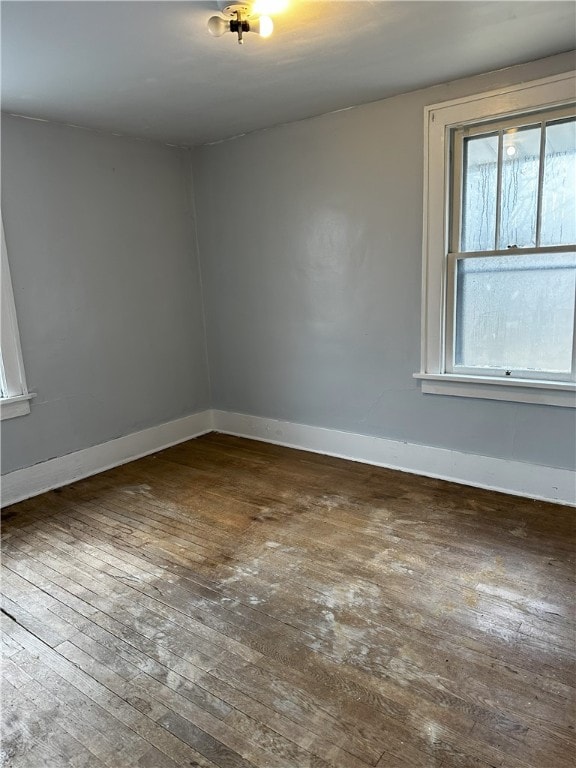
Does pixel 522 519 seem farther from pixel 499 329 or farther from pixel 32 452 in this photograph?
pixel 32 452

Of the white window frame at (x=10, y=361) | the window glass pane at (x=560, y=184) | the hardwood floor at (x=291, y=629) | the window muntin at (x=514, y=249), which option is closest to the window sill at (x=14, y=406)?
the white window frame at (x=10, y=361)

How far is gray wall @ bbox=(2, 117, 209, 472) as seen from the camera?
11.0ft

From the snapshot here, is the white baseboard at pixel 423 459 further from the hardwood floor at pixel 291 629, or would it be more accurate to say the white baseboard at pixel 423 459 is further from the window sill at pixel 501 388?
the window sill at pixel 501 388

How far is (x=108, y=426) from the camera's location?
3.95 meters

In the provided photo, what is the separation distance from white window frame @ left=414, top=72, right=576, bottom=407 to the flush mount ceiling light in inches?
55.5

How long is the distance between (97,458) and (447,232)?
3.02 m

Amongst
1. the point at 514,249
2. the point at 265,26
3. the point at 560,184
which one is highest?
the point at 265,26

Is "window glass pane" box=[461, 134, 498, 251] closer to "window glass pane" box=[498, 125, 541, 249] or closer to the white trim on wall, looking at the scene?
"window glass pane" box=[498, 125, 541, 249]

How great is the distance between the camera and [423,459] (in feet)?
11.7

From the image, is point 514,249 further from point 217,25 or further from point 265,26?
point 217,25

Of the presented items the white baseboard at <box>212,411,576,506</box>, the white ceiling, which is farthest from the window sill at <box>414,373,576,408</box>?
the white ceiling

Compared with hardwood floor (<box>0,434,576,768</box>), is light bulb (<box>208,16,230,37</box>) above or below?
above

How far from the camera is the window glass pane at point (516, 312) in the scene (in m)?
2.92

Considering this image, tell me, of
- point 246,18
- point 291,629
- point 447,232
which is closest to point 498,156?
point 447,232
